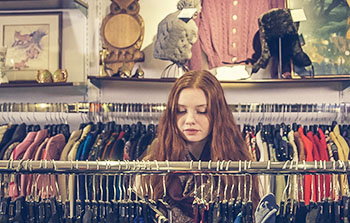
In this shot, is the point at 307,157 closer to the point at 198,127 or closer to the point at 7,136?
the point at 198,127

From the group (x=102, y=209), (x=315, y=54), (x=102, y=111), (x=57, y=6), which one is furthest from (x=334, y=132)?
(x=57, y=6)

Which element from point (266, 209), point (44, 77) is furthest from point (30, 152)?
point (266, 209)

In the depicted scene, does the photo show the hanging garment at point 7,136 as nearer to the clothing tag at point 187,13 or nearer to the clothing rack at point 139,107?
the clothing rack at point 139,107

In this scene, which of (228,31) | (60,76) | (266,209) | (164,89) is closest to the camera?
(266,209)

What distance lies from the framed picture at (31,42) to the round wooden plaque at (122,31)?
0.42m

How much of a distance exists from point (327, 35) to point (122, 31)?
1326 mm

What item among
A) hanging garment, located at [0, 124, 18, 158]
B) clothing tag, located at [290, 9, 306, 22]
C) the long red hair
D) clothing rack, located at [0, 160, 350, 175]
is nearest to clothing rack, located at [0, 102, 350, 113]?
hanging garment, located at [0, 124, 18, 158]

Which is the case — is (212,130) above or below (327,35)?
below

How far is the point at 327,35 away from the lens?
3322 millimetres

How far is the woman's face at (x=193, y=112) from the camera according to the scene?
239cm

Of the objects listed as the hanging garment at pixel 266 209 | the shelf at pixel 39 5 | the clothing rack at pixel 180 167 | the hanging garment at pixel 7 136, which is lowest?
the hanging garment at pixel 266 209

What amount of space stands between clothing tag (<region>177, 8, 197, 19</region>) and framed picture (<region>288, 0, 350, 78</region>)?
74 cm

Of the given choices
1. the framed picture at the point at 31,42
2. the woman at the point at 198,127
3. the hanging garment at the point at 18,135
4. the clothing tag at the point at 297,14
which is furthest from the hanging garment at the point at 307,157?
the framed picture at the point at 31,42

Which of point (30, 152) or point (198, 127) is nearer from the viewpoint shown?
point (198, 127)
